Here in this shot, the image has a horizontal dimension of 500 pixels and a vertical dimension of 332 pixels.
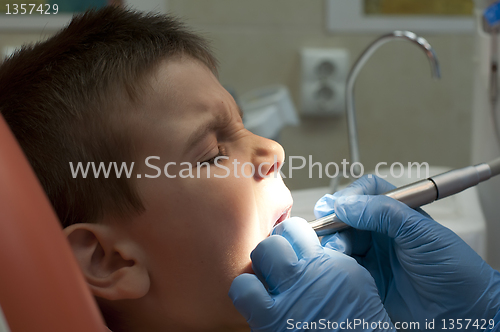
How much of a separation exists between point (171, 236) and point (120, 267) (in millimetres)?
76

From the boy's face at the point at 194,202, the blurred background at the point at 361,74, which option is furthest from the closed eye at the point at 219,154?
the blurred background at the point at 361,74

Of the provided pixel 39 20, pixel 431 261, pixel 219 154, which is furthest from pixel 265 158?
pixel 39 20

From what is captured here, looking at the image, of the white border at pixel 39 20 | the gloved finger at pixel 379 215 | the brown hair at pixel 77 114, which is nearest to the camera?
the brown hair at pixel 77 114

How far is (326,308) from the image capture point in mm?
568

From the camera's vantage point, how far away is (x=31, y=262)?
263 mm

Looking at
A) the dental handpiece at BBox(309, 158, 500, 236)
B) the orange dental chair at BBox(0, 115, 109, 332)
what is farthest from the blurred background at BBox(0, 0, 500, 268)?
the orange dental chair at BBox(0, 115, 109, 332)

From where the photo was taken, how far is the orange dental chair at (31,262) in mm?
259

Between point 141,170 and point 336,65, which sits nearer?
point 141,170

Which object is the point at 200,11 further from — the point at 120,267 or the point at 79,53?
the point at 120,267

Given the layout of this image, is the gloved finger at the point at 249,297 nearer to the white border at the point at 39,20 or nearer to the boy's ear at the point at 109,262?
the boy's ear at the point at 109,262

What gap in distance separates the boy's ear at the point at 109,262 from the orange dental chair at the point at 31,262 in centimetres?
26

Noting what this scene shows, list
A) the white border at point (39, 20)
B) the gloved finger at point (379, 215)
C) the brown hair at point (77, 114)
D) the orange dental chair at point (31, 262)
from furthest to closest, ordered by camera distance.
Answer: the white border at point (39, 20) → the gloved finger at point (379, 215) → the brown hair at point (77, 114) → the orange dental chair at point (31, 262)

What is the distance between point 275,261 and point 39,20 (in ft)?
4.45

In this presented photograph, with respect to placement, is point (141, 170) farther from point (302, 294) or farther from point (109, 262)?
point (302, 294)
